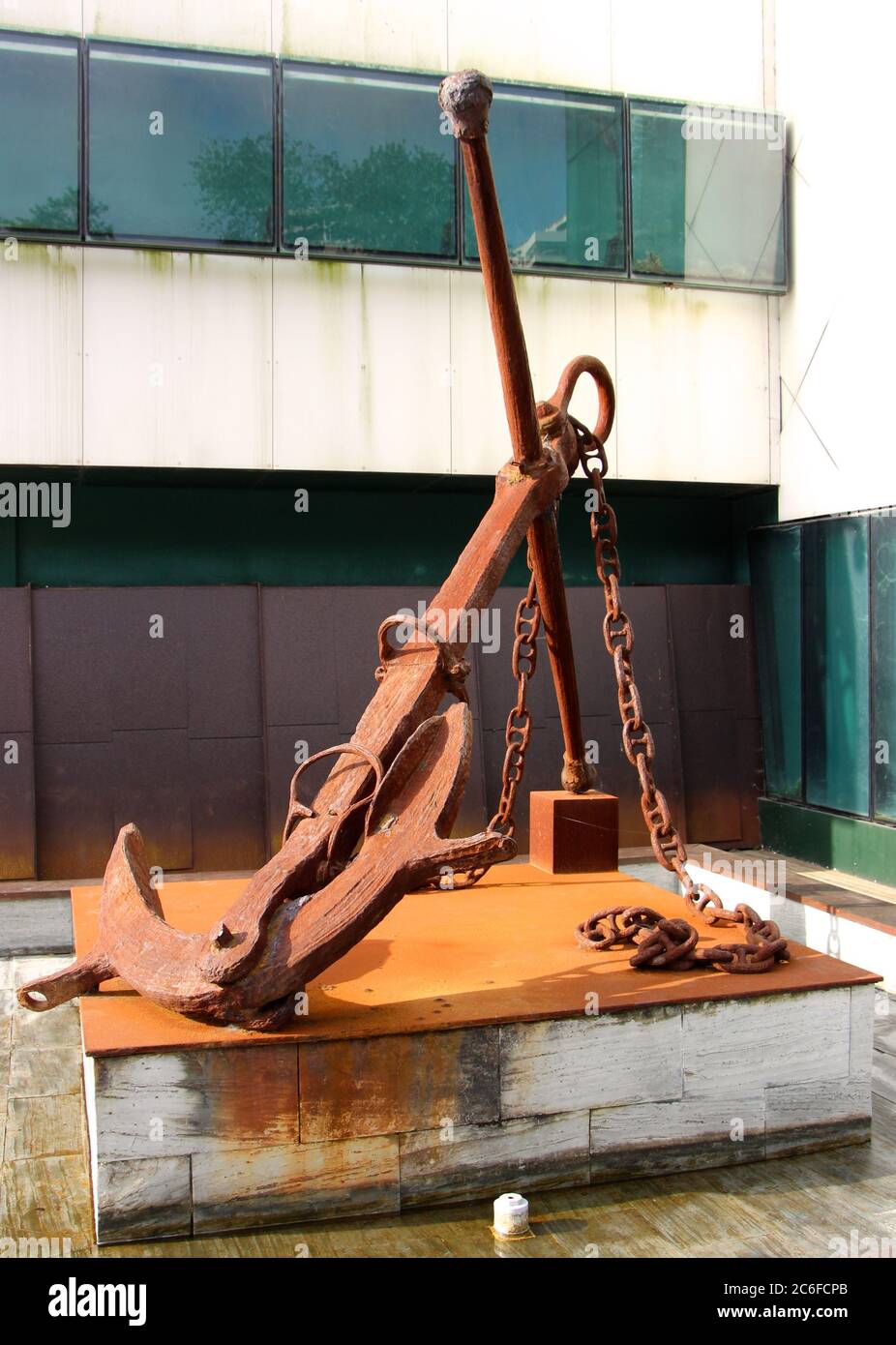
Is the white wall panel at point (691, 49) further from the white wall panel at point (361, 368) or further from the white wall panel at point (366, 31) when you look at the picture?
the white wall panel at point (361, 368)

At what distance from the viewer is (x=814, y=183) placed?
7.38 m

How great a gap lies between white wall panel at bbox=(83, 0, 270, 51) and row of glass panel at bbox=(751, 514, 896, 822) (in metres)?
4.19

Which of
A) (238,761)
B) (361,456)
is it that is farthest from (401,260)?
(238,761)

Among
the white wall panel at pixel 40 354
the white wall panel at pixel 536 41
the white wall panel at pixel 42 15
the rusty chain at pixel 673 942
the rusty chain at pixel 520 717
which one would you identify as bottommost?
the rusty chain at pixel 673 942

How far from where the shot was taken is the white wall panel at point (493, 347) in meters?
7.21

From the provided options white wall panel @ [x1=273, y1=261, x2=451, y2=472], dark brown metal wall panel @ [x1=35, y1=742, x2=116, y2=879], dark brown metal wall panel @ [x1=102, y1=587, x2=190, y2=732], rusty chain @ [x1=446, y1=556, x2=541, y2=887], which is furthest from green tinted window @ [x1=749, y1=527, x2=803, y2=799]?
dark brown metal wall panel @ [x1=35, y1=742, x2=116, y2=879]

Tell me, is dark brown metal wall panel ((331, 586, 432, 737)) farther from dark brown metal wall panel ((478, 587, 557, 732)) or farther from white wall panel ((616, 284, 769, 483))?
white wall panel ((616, 284, 769, 483))

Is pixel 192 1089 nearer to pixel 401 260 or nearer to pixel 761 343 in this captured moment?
pixel 401 260

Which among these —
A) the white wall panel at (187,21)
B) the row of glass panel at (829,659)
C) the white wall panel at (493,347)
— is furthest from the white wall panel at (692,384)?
the white wall panel at (187,21)

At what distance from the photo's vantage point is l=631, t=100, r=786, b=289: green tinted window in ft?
24.7

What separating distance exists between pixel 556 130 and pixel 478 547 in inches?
185

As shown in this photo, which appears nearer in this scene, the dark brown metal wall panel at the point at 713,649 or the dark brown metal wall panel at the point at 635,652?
the dark brown metal wall panel at the point at 635,652

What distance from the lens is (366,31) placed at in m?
7.09

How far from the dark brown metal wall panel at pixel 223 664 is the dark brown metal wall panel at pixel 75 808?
0.56 meters
